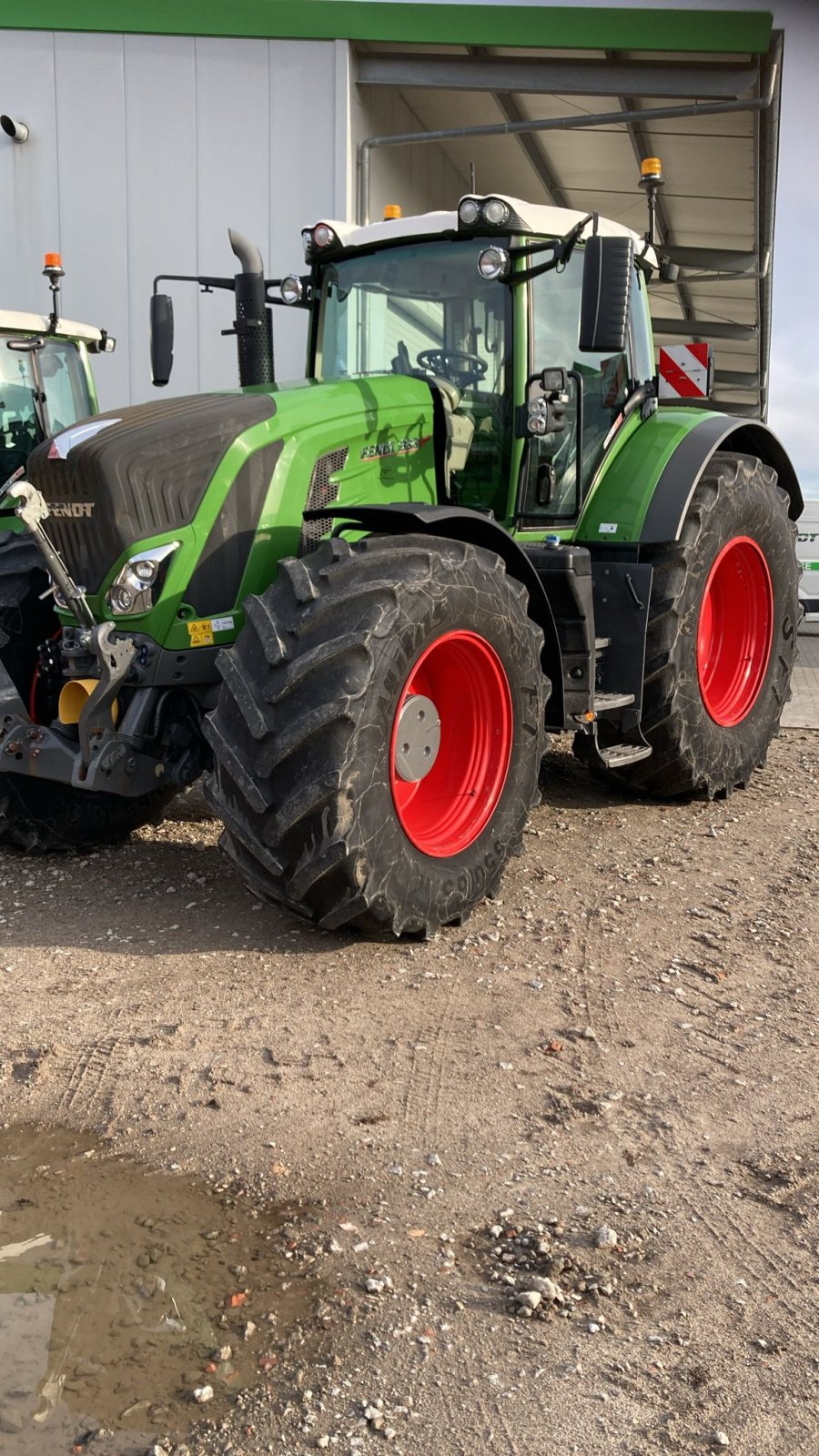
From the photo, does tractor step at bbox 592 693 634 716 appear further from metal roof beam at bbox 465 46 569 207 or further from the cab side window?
metal roof beam at bbox 465 46 569 207

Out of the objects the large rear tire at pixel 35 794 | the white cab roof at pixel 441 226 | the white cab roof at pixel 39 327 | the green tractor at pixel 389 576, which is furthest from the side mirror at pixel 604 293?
the white cab roof at pixel 39 327

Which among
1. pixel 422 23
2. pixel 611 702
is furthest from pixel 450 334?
pixel 422 23

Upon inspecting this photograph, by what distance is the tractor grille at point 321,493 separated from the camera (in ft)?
15.3

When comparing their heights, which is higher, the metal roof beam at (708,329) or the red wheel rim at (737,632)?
the metal roof beam at (708,329)

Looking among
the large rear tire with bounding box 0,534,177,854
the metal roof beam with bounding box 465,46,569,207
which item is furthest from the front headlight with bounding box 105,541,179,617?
the metal roof beam with bounding box 465,46,569,207

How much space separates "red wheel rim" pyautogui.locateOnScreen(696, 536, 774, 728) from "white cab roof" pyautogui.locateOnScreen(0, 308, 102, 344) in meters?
4.40

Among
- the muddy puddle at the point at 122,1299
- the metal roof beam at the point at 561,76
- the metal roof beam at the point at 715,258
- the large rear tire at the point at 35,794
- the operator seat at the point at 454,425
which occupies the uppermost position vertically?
the metal roof beam at the point at 561,76

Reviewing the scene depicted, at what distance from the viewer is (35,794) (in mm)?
5188

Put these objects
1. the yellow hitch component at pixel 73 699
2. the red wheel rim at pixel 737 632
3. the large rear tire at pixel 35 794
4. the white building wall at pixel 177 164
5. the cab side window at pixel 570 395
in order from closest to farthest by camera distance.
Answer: the yellow hitch component at pixel 73 699 < the large rear tire at pixel 35 794 < the cab side window at pixel 570 395 < the red wheel rim at pixel 737 632 < the white building wall at pixel 177 164

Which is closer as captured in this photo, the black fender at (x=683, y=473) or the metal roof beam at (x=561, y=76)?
the black fender at (x=683, y=473)

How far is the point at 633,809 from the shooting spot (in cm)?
602

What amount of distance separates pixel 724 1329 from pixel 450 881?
199cm

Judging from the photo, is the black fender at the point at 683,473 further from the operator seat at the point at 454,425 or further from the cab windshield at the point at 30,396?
the cab windshield at the point at 30,396

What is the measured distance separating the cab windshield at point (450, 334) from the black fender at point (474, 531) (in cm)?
51
